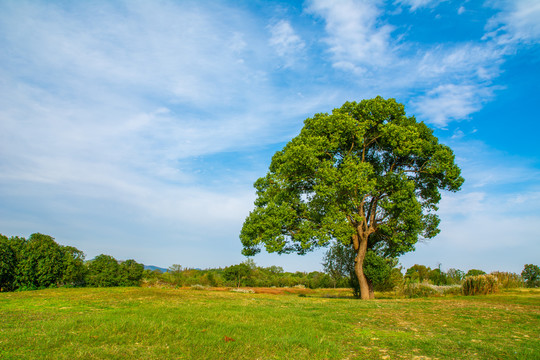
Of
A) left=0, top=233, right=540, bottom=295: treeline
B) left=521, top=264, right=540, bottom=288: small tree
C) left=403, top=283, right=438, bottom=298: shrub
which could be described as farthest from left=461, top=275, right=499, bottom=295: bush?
left=521, top=264, right=540, bottom=288: small tree

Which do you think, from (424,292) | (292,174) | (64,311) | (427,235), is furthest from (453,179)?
(64,311)

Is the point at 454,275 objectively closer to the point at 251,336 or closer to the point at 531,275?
the point at 531,275

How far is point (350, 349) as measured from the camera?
543 cm

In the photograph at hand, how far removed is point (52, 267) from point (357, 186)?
17953mm

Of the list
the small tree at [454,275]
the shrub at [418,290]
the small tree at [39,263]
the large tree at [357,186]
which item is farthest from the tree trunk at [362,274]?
the small tree at [39,263]

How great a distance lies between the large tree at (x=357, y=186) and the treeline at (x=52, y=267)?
8483 mm

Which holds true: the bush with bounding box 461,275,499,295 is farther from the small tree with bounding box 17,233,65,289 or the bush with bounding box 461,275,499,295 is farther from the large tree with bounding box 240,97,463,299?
the small tree with bounding box 17,233,65,289

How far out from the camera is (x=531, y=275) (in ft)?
84.4

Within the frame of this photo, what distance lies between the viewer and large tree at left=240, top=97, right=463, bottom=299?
17656 millimetres

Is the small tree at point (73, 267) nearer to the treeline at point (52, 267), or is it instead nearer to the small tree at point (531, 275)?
the treeline at point (52, 267)

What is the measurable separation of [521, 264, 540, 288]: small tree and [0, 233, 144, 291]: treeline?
3002 cm

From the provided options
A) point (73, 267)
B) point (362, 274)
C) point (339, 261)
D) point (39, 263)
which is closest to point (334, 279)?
point (339, 261)

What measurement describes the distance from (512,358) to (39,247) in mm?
20913

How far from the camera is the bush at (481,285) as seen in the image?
1802 centimetres
